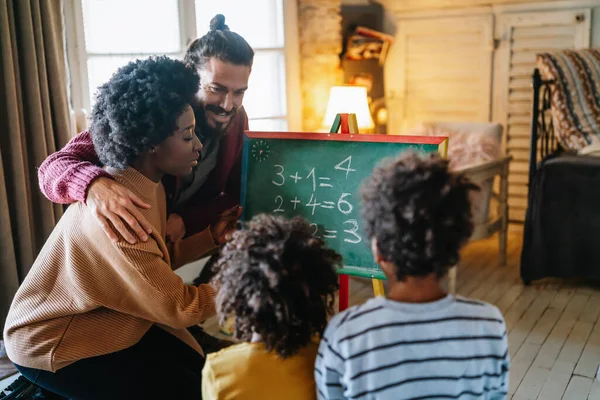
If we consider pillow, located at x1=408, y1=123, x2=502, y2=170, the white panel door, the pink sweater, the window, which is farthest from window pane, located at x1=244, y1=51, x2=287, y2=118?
the pink sweater

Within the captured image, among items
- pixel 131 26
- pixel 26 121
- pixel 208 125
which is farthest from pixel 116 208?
pixel 131 26

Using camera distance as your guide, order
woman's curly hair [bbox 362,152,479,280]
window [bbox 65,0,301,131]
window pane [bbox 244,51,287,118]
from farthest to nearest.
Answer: window pane [bbox 244,51,287,118] < window [bbox 65,0,301,131] < woman's curly hair [bbox 362,152,479,280]

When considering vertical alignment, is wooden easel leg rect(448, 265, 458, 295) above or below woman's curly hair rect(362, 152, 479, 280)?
below

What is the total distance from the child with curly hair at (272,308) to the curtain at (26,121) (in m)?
1.84

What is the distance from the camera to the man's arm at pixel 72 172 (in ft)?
5.71

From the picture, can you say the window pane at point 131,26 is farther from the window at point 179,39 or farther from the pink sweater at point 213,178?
the pink sweater at point 213,178

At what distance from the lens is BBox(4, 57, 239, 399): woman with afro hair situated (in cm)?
162

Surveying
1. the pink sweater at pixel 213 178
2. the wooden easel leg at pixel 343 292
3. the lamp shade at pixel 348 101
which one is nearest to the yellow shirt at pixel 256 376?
the wooden easel leg at pixel 343 292

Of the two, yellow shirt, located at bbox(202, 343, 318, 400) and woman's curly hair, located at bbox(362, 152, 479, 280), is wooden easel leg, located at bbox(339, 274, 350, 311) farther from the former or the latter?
woman's curly hair, located at bbox(362, 152, 479, 280)

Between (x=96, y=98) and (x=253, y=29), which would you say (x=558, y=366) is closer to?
(x=96, y=98)

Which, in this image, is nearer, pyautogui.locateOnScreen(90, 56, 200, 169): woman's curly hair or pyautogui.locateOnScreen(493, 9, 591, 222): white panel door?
pyautogui.locateOnScreen(90, 56, 200, 169): woman's curly hair

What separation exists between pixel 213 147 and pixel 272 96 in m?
2.12

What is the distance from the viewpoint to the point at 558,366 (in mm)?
2766

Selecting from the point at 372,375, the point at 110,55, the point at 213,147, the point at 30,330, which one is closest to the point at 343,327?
the point at 372,375
